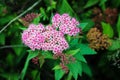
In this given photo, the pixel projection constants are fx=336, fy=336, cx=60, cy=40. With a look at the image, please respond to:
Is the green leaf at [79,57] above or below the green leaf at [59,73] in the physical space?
above

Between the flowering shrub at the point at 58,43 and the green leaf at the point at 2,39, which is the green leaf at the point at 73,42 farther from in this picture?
the green leaf at the point at 2,39

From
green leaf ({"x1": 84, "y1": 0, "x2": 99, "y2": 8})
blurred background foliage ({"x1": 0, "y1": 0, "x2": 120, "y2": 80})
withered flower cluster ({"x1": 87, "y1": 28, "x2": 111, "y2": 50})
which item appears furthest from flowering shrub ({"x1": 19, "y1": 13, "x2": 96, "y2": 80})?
green leaf ({"x1": 84, "y1": 0, "x2": 99, "y2": 8})

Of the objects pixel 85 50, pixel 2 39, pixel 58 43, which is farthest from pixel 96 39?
pixel 2 39

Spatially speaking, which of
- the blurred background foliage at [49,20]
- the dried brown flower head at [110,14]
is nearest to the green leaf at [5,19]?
the blurred background foliage at [49,20]

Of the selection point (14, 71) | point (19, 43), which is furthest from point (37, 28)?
point (14, 71)

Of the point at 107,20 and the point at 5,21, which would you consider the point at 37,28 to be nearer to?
the point at 5,21

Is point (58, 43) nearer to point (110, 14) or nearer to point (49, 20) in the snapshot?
point (49, 20)

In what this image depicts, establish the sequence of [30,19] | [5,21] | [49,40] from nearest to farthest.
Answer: [49,40], [30,19], [5,21]
